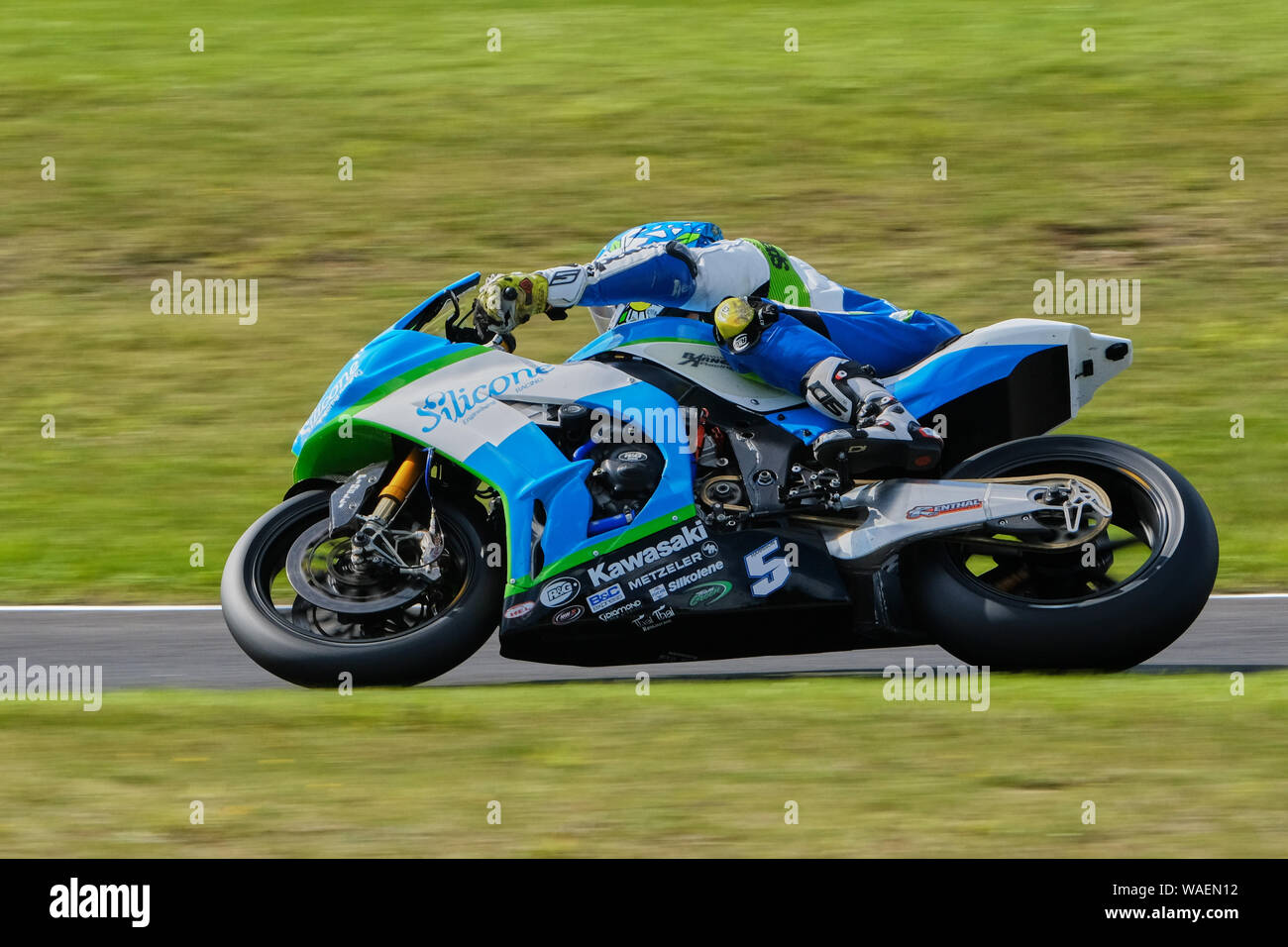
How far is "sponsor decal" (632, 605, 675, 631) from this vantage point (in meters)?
6.11

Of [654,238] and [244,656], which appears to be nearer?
[654,238]

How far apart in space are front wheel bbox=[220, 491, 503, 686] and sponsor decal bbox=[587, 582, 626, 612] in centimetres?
34

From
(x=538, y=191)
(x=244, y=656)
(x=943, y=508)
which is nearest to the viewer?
(x=943, y=508)

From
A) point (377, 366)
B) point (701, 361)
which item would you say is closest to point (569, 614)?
point (701, 361)

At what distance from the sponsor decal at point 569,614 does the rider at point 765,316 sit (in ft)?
3.16

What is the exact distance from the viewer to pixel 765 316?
6316mm

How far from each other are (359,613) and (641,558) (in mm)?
969

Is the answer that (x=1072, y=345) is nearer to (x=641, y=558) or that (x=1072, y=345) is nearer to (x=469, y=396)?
(x=641, y=558)

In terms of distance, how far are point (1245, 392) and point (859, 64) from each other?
261 inches

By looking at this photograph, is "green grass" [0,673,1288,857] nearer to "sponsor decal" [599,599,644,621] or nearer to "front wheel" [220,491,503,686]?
"front wheel" [220,491,503,686]

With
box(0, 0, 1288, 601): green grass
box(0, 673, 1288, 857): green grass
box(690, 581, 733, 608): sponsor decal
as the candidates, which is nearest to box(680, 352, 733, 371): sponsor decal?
box(690, 581, 733, 608): sponsor decal

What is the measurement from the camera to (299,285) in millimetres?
13008

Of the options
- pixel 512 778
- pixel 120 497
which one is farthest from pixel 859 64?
pixel 512 778
